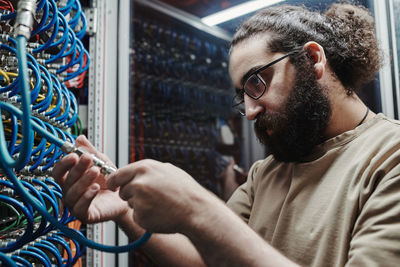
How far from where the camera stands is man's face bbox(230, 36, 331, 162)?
1.15 metres

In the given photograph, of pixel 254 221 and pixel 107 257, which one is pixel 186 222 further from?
pixel 107 257

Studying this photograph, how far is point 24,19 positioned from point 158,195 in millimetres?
360

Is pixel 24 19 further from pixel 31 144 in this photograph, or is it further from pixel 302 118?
pixel 302 118

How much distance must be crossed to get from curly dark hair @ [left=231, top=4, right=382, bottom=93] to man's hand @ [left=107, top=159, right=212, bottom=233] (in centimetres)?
74

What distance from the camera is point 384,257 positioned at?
29.0 inches

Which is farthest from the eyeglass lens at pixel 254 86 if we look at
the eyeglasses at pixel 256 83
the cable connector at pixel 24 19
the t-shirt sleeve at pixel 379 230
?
the cable connector at pixel 24 19

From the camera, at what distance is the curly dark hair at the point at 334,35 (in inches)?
49.5

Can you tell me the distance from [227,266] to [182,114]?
7.37ft

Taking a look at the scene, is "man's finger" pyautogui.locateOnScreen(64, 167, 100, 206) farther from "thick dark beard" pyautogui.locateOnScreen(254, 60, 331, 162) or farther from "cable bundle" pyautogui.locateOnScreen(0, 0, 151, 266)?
"thick dark beard" pyautogui.locateOnScreen(254, 60, 331, 162)

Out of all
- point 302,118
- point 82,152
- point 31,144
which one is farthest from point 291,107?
point 31,144

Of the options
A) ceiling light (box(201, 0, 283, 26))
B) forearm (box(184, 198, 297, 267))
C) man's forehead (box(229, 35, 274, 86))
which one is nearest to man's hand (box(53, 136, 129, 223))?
forearm (box(184, 198, 297, 267))

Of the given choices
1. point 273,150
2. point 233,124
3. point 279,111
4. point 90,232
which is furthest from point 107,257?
point 233,124

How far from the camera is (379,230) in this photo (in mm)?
773

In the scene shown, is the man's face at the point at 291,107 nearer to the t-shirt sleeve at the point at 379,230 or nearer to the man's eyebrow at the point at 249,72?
the man's eyebrow at the point at 249,72
